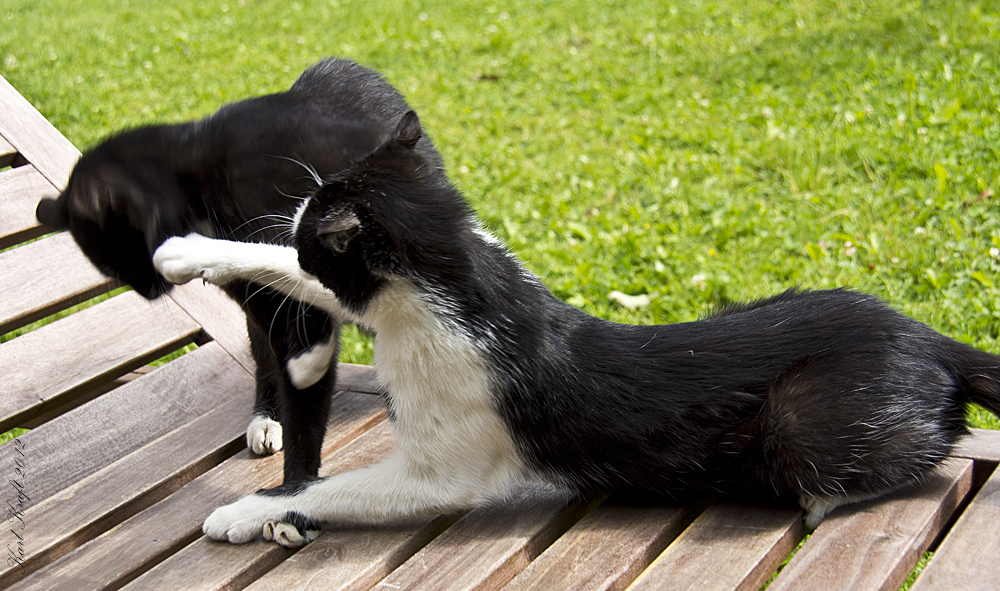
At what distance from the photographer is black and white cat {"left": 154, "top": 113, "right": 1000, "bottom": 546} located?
5.62 ft

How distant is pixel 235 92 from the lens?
20.1 ft

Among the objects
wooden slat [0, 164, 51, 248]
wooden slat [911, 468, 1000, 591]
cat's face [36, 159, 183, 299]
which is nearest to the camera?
wooden slat [911, 468, 1000, 591]

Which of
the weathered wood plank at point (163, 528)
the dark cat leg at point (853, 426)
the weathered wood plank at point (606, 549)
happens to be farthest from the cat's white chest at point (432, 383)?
the dark cat leg at point (853, 426)

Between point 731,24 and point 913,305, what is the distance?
412 centimetres

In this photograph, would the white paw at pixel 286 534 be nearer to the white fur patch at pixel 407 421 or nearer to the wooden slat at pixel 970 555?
the white fur patch at pixel 407 421

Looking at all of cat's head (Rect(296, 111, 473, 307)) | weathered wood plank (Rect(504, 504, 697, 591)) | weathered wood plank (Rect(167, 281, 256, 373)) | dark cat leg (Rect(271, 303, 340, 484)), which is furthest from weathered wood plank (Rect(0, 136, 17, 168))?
weathered wood plank (Rect(504, 504, 697, 591))

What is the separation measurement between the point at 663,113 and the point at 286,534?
406 centimetres

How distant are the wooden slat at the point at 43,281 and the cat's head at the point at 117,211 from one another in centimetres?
33

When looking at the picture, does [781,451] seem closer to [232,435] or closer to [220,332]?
[232,435]

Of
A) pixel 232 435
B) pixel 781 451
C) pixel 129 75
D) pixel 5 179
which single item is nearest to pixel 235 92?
pixel 129 75

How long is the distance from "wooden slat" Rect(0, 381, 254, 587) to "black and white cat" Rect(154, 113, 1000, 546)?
36 centimetres

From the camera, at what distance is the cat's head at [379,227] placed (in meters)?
1.68

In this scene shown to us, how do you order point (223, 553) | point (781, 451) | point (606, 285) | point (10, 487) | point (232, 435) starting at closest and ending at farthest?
point (781, 451)
point (223, 553)
point (10, 487)
point (232, 435)
point (606, 285)

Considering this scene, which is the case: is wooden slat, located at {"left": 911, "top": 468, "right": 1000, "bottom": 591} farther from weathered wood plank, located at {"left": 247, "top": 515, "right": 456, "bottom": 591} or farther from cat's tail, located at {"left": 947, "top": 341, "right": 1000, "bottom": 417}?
weathered wood plank, located at {"left": 247, "top": 515, "right": 456, "bottom": 591}
